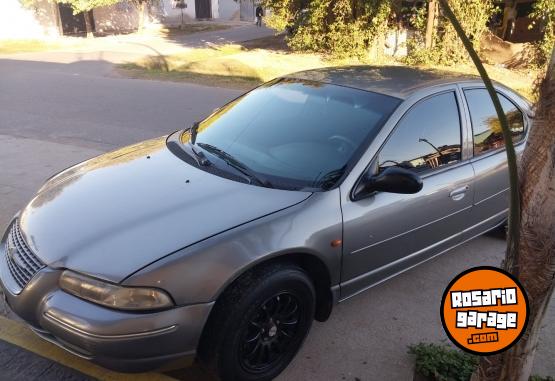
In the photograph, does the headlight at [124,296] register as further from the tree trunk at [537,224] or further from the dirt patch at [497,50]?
the dirt patch at [497,50]

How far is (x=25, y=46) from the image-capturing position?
71.3 ft

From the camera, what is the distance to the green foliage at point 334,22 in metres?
14.9

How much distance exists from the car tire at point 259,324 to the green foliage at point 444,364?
2.19ft

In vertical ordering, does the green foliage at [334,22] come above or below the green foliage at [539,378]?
above

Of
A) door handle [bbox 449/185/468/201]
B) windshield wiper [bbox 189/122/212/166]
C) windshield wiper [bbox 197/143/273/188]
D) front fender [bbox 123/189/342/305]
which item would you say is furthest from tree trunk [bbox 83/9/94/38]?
front fender [bbox 123/189/342/305]

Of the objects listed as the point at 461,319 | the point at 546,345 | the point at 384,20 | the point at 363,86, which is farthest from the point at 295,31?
the point at 461,319

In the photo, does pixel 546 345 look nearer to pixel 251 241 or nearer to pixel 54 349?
pixel 251 241

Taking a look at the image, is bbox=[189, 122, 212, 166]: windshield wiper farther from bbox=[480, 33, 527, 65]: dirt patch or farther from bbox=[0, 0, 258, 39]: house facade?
bbox=[0, 0, 258, 39]: house facade

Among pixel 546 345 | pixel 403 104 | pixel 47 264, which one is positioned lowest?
pixel 546 345

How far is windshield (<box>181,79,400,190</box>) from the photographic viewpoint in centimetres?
306

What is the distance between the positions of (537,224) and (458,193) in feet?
5.46

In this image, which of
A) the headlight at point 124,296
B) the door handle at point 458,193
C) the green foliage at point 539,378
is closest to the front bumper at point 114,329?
the headlight at point 124,296

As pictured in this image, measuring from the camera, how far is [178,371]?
282 cm

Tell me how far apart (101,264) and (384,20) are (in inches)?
560
